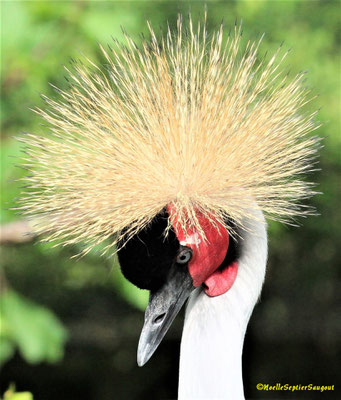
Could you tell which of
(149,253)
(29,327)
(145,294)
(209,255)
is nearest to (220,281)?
(209,255)

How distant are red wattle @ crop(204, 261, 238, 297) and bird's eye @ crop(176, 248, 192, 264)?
94mm

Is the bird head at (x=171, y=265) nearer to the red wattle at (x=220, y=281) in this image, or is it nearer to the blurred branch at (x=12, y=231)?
the red wattle at (x=220, y=281)

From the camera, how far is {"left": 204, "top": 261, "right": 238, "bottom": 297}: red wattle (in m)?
1.36

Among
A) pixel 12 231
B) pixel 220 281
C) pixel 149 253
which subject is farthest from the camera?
pixel 12 231

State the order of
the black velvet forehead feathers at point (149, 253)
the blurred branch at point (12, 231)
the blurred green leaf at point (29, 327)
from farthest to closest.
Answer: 1. the blurred green leaf at point (29, 327)
2. the blurred branch at point (12, 231)
3. the black velvet forehead feathers at point (149, 253)

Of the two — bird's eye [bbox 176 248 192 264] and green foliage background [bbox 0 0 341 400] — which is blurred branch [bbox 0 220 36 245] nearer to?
green foliage background [bbox 0 0 341 400]

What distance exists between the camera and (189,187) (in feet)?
4.21

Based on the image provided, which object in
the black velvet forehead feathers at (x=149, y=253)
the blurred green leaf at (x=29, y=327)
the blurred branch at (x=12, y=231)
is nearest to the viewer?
the black velvet forehead feathers at (x=149, y=253)

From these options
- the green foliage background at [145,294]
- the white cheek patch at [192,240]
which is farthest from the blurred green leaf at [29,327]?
the white cheek patch at [192,240]

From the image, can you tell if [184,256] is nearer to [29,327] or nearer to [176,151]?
[176,151]

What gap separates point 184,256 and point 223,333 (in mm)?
194

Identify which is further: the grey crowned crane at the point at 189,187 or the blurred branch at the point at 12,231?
the blurred branch at the point at 12,231

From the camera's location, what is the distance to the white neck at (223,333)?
1.33 m

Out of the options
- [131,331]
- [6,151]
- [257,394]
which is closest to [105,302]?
[131,331]
